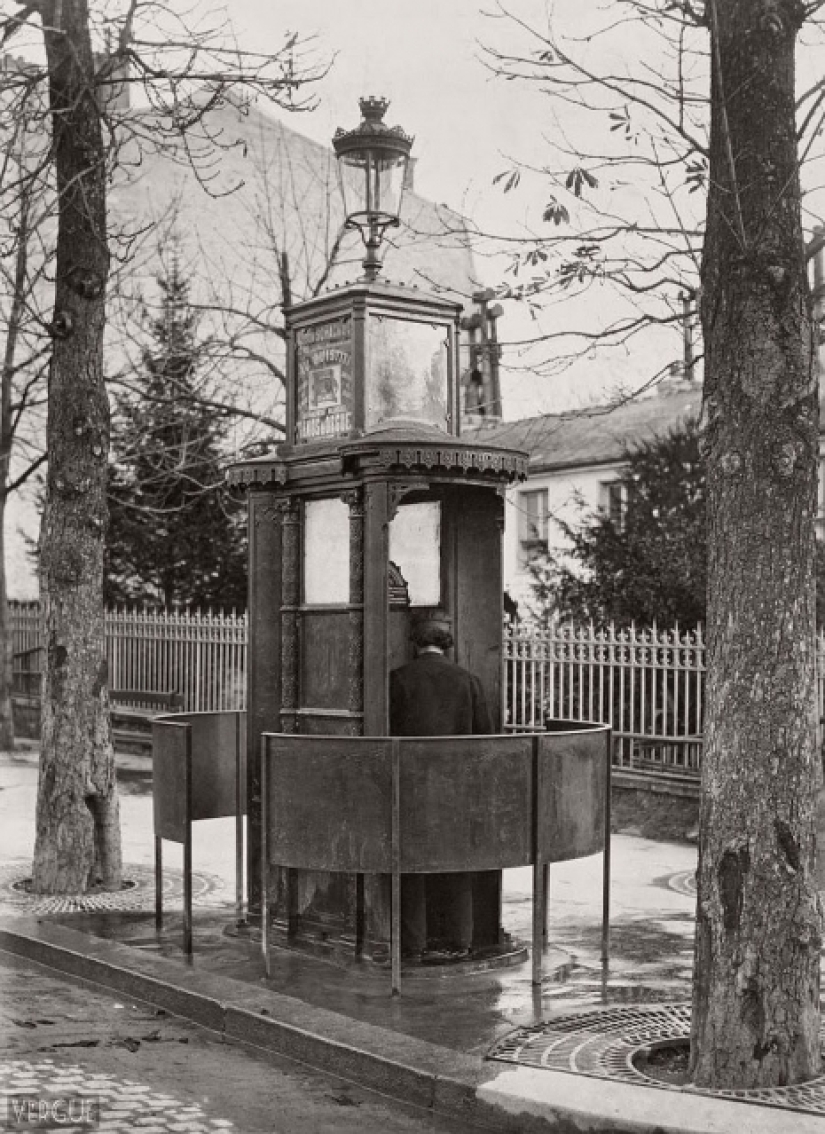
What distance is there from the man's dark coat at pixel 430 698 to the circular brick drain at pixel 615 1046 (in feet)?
5.58

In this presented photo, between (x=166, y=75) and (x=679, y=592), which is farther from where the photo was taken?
(x=679, y=592)

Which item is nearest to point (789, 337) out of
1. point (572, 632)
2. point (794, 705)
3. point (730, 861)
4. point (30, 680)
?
point (794, 705)

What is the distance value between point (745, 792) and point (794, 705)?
0.36 metres

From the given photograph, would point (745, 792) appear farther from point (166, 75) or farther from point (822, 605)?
point (822, 605)

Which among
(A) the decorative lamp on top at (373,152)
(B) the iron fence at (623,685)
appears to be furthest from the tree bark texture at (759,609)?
(B) the iron fence at (623,685)

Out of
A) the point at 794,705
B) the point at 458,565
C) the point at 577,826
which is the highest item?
the point at 458,565

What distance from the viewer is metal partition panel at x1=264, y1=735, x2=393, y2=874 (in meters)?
7.54

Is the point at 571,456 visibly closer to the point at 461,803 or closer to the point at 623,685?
the point at 623,685

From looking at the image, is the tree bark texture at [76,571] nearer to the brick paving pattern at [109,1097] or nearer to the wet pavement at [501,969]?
the wet pavement at [501,969]

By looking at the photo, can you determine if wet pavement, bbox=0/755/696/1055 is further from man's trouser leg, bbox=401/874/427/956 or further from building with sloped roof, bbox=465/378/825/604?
building with sloped roof, bbox=465/378/825/604

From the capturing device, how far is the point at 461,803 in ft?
24.8

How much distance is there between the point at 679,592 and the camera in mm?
16688

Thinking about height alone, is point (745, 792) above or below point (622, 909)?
above

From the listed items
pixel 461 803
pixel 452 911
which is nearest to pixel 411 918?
pixel 452 911
